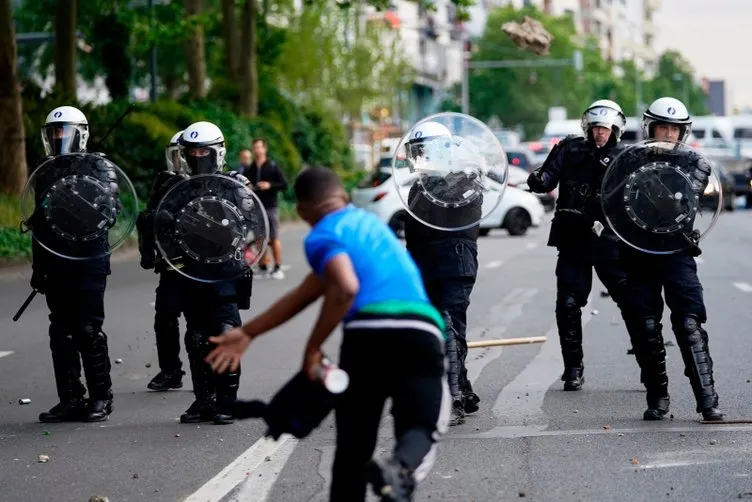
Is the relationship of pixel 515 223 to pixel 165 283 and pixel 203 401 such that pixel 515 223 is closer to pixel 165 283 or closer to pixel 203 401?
pixel 165 283

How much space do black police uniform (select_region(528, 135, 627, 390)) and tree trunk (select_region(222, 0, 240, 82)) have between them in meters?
26.5

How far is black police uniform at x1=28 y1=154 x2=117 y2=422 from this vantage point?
946cm

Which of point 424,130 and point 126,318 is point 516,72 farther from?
point 424,130

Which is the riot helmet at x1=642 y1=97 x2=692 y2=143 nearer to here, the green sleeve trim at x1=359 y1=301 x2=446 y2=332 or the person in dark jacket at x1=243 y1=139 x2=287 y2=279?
the green sleeve trim at x1=359 y1=301 x2=446 y2=332

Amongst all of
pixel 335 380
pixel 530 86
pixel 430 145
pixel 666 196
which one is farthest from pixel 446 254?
pixel 530 86

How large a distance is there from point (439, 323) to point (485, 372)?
226 inches

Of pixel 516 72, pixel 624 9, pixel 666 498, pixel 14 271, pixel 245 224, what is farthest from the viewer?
pixel 624 9

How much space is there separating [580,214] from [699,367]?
4.60 feet

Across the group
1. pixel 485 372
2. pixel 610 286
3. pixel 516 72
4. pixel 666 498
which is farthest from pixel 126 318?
pixel 516 72

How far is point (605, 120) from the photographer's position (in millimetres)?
9867

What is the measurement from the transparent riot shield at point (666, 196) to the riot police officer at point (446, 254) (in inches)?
33.5

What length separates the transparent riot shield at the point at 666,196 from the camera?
9.15 metres

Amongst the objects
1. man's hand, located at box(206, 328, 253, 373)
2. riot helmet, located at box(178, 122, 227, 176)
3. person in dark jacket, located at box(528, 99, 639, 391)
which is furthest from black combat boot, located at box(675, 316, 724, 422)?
man's hand, located at box(206, 328, 253, 373)

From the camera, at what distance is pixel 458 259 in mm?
9141
